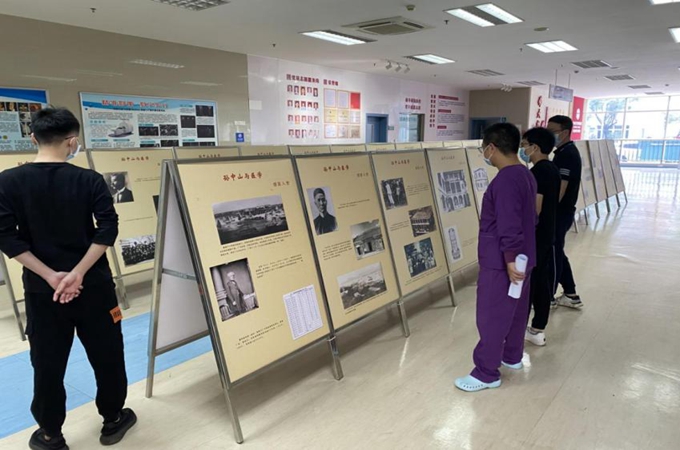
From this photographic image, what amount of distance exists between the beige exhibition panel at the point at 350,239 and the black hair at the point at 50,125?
1276mm

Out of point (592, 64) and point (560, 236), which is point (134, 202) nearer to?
point (560, 236)

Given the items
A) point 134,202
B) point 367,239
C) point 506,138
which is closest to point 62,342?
point 367,239

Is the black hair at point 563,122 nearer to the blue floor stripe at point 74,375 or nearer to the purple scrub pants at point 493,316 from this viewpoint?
the purple scrub pants at point 493,316

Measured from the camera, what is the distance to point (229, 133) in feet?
26.0

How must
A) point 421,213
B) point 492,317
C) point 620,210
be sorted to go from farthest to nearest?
point 620,210 < point 421,213 < point 492,317

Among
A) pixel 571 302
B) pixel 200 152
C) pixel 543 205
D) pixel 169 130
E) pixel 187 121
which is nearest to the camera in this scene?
pixel 543 205

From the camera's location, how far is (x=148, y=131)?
→ 674 centimetres

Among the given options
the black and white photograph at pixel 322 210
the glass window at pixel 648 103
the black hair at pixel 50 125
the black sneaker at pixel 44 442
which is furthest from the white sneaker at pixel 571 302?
the glass window at pixel 648 103

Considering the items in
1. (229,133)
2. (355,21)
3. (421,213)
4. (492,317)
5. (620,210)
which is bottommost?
(620,210)

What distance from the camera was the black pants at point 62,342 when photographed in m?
1.99

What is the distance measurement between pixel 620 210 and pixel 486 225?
844 cm

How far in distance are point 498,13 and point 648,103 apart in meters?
17.7

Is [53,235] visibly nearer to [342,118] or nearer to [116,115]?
[116,115]

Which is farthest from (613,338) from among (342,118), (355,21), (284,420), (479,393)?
(342,118)
